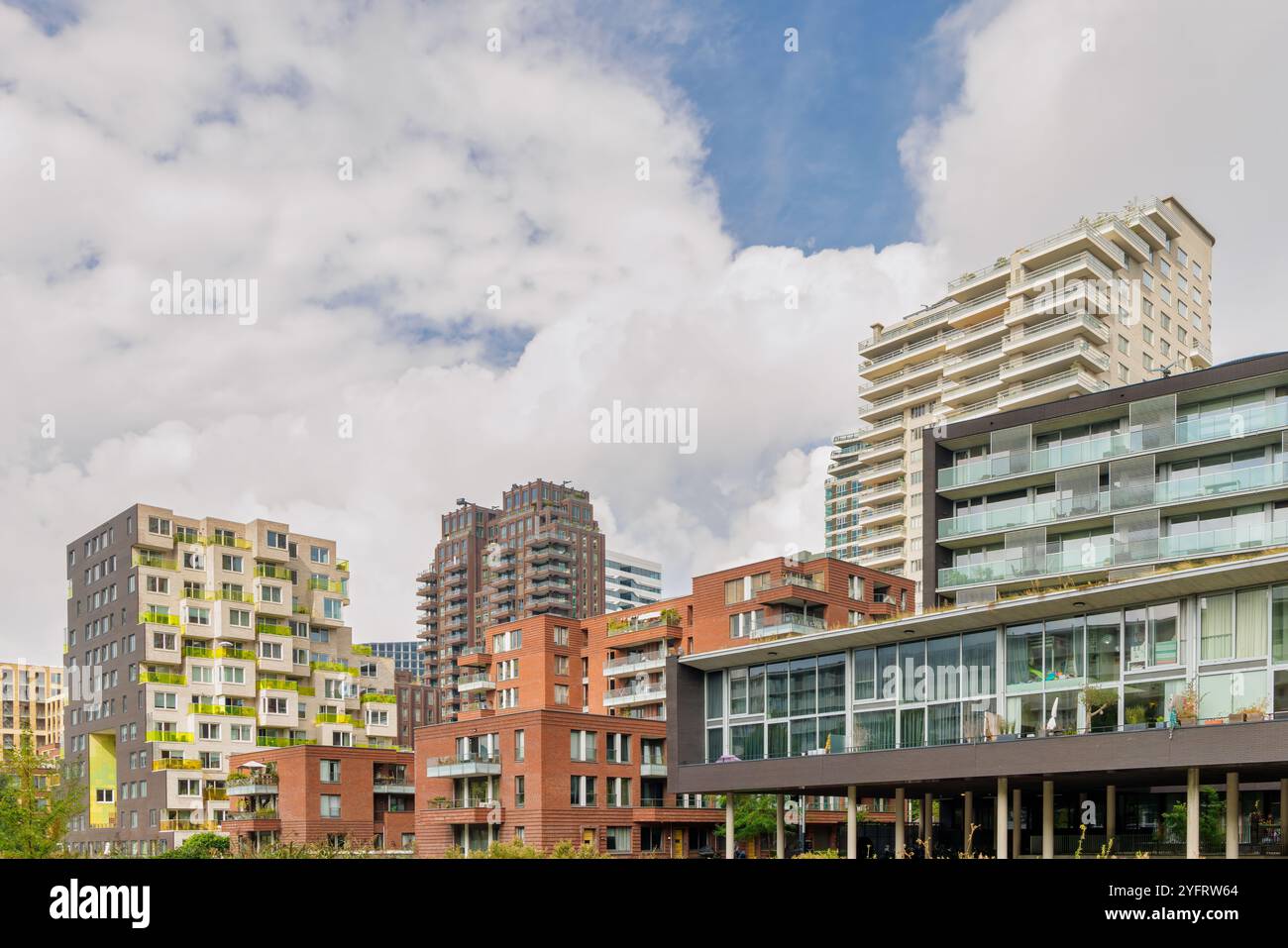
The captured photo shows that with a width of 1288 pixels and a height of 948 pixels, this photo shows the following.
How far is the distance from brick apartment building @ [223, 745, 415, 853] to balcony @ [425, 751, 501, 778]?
1155 centimetres

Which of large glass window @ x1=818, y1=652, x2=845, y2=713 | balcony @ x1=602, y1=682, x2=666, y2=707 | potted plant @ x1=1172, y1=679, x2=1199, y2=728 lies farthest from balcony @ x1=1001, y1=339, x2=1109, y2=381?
potted plant @ x1=1172, y1=679, x2=1199, y2=728

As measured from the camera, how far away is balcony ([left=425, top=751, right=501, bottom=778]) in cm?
7969

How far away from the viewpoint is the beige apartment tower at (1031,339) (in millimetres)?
104688

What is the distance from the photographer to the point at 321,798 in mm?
92500

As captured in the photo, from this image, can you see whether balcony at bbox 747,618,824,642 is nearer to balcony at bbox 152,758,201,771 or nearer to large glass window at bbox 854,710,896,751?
large glass window at bbox 854,710,896,751

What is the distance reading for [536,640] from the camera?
338ft

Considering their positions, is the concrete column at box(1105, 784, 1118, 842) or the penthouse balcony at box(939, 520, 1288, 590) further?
the penthouse balcony at box(939, 520, 1288, 590)

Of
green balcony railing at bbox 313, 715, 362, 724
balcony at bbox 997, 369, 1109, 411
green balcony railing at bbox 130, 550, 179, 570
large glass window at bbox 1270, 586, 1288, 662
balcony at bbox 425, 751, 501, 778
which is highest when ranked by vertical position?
balcony at bbox 997, 369, 1109, 411

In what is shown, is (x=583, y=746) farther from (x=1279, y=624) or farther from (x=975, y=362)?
(x=975, y=362)

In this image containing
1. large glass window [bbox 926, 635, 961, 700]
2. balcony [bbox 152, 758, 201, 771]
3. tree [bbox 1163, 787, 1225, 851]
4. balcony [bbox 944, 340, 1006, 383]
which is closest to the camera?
large glass window [bbox 926, 635, 961, 700]

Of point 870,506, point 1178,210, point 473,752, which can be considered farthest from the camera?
point 870,506
